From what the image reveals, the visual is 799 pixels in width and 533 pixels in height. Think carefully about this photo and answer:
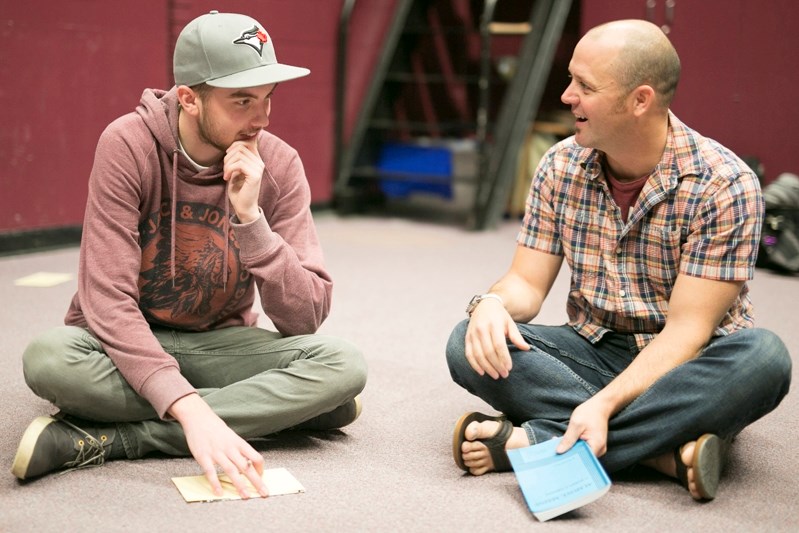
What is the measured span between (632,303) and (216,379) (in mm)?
856

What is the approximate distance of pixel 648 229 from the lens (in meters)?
1.85

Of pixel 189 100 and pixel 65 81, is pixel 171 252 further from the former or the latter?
pixel 65 81

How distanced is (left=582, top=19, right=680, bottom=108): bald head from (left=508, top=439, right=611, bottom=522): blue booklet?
26.8 inches

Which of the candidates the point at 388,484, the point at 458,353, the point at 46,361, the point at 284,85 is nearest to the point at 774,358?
the point at 458,353

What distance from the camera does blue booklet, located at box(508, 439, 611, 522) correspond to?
1610 mm

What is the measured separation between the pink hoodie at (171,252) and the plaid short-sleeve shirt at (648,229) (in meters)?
0.51

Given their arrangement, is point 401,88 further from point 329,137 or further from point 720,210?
point 720,210

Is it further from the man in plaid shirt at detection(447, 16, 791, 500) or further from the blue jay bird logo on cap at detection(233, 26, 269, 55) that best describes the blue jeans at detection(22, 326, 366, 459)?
the blue jay bird logo on cap at detection(233, 26, 269, 55)

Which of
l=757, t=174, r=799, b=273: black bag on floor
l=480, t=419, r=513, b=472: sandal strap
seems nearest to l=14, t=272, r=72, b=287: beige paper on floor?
l=480, t=419, r=513, b=472: sandal strap

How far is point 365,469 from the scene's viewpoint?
6.07 feet

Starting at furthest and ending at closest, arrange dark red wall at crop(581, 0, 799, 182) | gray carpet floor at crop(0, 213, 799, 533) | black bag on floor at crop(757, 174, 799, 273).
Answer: dark red wall at crop(581, 0, 799, 182), black bag on floor at crop(757, 174, 799, 273), gray carpet floor at crop(0, 213, 799, 533)

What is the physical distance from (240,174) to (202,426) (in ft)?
1.58

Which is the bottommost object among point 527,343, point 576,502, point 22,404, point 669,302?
point 22,404

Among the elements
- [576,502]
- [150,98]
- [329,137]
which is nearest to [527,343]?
[576,502]
